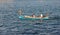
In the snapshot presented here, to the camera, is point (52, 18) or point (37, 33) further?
point (52, 18)

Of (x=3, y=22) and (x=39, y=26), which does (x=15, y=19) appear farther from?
(x=39, y=26)

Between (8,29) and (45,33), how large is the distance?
3.11m

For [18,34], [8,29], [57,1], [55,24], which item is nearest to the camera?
[18,34]

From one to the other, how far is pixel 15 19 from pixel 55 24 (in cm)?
410

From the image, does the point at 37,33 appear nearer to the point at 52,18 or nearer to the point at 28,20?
the point at 28,20

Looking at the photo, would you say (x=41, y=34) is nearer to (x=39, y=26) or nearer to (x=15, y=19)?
(x=39, y=26)

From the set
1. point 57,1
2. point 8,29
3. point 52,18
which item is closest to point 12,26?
point 8,29

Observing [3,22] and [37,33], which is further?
[3,22]

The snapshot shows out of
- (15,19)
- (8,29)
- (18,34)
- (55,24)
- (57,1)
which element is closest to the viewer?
(18,34)

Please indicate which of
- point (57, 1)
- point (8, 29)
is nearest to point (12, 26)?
point (8, 29)

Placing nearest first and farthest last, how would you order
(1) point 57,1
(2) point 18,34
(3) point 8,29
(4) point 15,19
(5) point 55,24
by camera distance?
(2) point 18,34 < (3) point 8,29 < (5) point 55,24 < (4) point 15,19 < (1) point 57,1

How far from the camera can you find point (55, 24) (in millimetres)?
21734

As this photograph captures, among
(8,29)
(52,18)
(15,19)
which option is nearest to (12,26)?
(8,29)

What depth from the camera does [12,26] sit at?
21.1 m
